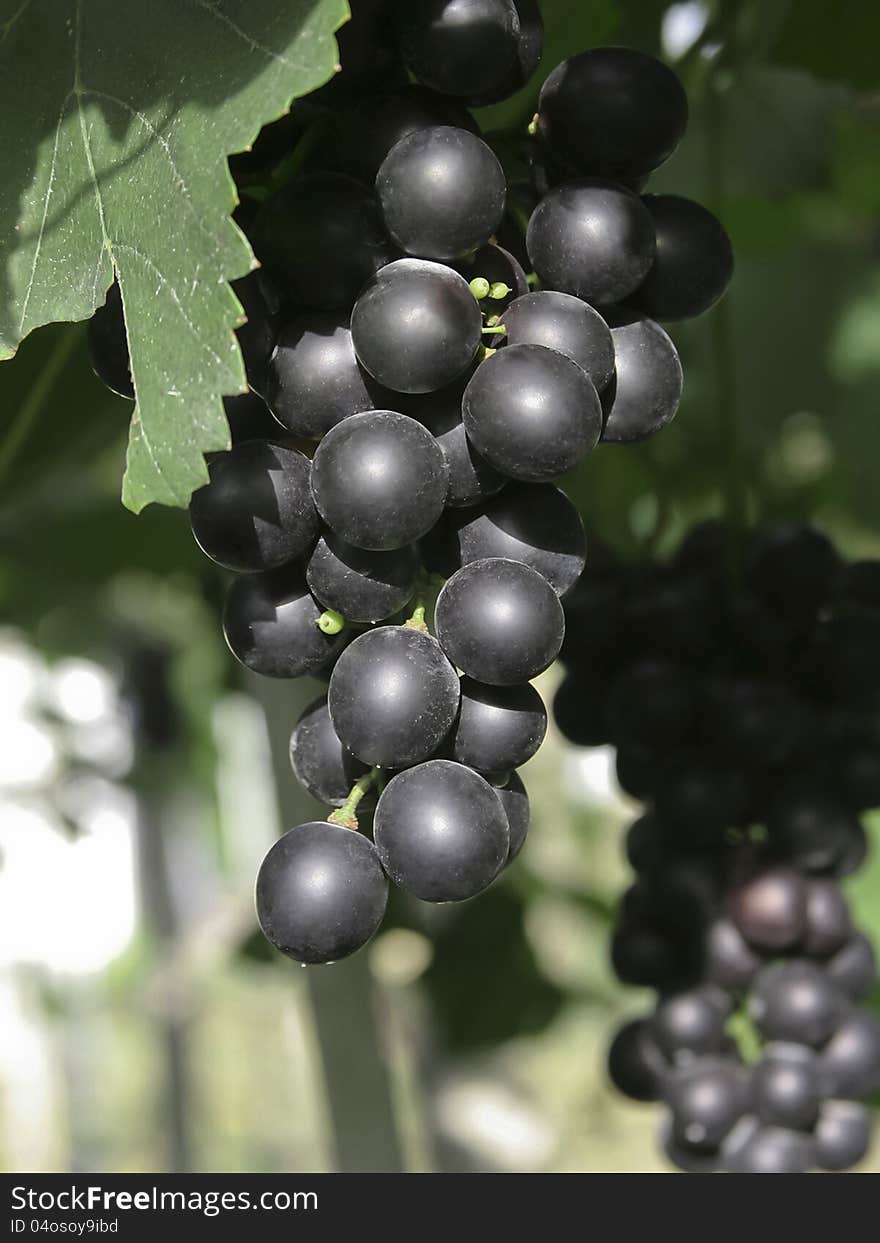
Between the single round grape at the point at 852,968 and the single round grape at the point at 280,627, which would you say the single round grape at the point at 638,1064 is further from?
the single round grape at the point at 280,627

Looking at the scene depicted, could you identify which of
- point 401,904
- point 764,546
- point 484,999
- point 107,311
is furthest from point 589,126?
point 484,999

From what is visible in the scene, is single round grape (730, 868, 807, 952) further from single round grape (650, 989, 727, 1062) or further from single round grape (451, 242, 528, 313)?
single round grape (451, 242, 528, 313)

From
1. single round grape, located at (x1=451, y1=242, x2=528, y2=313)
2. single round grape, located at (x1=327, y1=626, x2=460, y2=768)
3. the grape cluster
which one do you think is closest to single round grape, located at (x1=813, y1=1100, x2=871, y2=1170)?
the grape cluster

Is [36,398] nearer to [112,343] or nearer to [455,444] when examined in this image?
[112,343]

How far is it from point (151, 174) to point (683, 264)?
0.29 metres

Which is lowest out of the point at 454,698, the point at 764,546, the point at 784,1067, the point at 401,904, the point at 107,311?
the point at 401,904

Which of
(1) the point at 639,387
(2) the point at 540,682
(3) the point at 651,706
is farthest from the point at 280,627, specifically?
(2) the point at 540,682

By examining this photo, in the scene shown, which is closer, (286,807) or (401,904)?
Result: (286,807)

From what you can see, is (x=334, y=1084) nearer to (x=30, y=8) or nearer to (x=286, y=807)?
(x=286, y=807)

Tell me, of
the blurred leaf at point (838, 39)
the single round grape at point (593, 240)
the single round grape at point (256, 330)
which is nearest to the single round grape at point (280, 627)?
the single round grape at point (256, 330)

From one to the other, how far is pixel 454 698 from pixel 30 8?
1.48 feet

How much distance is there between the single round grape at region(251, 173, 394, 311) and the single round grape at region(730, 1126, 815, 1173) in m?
0.87

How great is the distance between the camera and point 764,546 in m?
1.19

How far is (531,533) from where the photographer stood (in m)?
0.71
